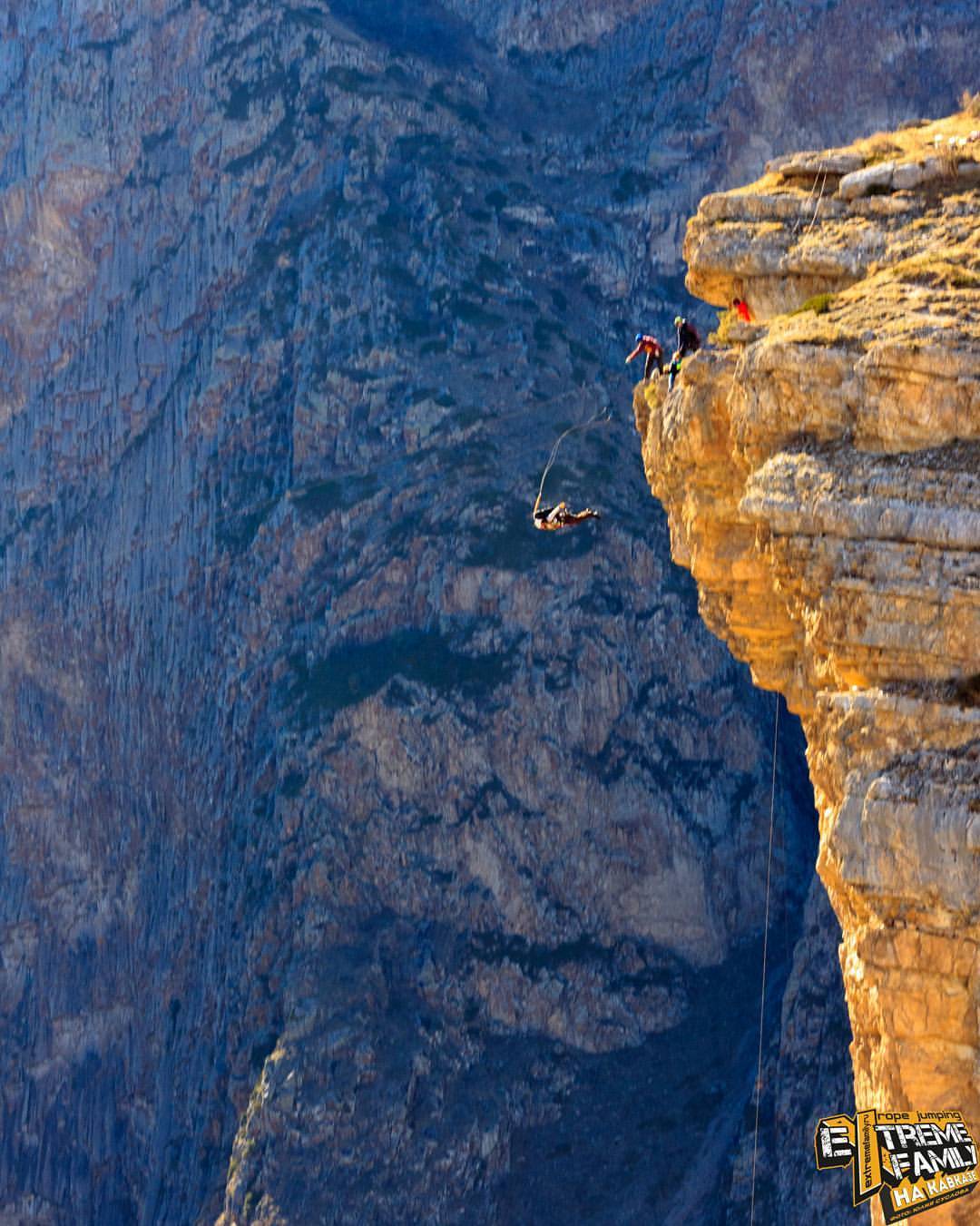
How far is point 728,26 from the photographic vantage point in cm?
7600

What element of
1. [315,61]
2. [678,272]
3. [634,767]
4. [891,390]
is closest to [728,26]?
[678,272]

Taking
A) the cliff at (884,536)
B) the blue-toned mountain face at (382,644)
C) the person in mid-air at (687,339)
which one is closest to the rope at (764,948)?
the blue-toned mountain face at (382,644)

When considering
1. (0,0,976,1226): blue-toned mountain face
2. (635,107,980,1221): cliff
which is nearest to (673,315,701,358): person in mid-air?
(635,107,980,1221): cliff

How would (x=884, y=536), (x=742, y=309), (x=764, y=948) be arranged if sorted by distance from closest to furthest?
(x=884, y=536) < (x=742, y=309) < (x=764, y=948)

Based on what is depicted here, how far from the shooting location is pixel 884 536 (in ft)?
66.6

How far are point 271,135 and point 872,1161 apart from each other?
64.0 metres

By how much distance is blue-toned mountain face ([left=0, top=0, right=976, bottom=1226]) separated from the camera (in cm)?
5794

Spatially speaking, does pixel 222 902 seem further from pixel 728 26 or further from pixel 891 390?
pixel 891 390
